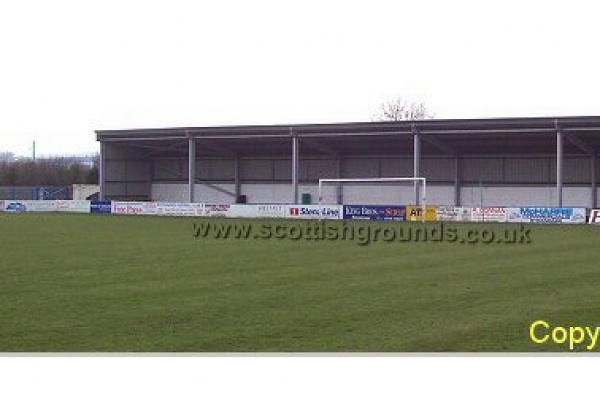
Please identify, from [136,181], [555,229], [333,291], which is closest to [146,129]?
[136,181]

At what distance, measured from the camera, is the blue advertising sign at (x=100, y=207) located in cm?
6156

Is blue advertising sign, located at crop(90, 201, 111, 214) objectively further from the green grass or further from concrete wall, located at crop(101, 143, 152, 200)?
the green grass

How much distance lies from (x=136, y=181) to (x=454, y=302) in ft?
191

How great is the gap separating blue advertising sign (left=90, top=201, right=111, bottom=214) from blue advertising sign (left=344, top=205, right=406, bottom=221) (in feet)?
64.8

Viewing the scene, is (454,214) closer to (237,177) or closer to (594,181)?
(594,181)

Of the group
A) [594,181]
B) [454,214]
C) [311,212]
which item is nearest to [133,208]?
[311,212]

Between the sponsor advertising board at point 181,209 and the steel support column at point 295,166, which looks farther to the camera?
the steel support column at point 295,166

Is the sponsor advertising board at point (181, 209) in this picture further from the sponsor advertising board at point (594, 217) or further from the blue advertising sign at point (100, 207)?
the sponsor advertising board at point (594, 217)

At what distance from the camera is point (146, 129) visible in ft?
209

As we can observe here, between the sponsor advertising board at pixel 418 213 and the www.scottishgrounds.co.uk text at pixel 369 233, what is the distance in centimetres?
542

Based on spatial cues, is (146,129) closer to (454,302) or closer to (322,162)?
(322,162)

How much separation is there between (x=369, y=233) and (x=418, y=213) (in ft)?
42.6

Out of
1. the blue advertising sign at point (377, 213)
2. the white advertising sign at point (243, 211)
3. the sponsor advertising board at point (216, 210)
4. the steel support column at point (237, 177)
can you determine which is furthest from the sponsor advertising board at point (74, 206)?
the blue advertising sign at point (377, 213)

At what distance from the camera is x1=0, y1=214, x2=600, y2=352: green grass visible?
37.7ft
